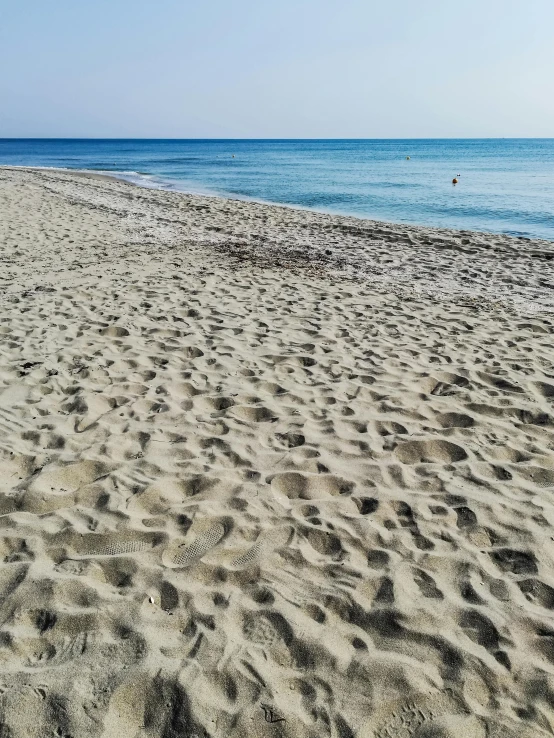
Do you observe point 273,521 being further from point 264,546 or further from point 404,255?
point 404,255

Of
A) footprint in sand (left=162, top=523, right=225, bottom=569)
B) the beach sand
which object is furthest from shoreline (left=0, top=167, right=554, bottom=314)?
footprint in sand (left=162, top=523, right=225, bottom=569)

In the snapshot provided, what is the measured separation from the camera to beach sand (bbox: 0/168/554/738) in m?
2.20

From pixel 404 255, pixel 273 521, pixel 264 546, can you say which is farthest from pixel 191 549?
pixel 404 255

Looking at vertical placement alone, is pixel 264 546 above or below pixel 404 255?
above

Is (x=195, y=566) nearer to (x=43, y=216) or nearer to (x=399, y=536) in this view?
(x=399, y=536)

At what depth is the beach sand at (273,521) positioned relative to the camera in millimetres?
2195

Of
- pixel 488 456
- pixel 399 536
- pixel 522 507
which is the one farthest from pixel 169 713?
pixel 488 456

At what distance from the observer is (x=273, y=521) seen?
3193mm

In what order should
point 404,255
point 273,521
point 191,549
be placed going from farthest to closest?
point 404,255, point 273,521, point 191,549

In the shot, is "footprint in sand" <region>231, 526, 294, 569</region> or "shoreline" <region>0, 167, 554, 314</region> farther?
"shoreline" <region>0, 167, 554, 314</region>

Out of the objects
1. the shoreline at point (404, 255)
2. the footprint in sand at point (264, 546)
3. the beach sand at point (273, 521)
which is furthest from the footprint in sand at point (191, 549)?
the shoreline at point (404, 255)

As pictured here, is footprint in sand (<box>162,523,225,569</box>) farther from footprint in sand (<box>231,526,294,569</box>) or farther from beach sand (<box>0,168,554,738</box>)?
footprint in sand (<box>231,526,294,569</box>)

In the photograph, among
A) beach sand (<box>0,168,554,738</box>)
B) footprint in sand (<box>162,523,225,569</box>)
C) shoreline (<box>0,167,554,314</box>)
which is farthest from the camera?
shoreline (<box>0,167,554,314</box>)

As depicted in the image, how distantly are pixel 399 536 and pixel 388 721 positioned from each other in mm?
1101
